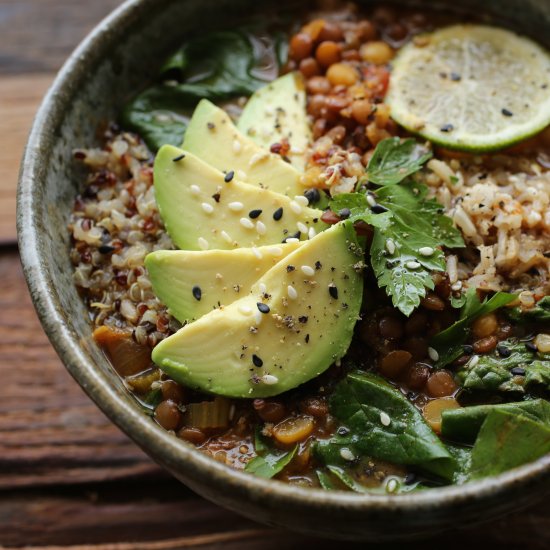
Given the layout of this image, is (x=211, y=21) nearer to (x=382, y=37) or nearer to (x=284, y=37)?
(x=284, y=37)

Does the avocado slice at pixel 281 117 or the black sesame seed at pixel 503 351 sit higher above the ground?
the avocado slice at pixel 281 117

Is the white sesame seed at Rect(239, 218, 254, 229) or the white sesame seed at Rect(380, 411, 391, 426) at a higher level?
the white sesame seed at Rect(239, 218, 254, 229)

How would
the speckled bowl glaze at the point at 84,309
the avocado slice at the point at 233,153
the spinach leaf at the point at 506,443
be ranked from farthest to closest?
the avocado slice at the point at 233,153 < the spinach leaf at the point at 506,443 < the speckled bowl glaze at the point at 84,309

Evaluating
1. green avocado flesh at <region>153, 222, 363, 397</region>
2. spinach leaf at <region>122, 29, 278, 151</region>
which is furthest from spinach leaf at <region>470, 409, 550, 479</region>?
spinach leaf at <region>122, 29, 278, 151</region>

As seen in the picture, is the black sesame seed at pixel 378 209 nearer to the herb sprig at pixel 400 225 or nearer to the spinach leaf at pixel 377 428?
the herb sprig at pixel 400 225

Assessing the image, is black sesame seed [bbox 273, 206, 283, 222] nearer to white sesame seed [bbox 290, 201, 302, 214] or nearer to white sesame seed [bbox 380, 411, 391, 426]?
white sesame seed [bbox 290, 201, 302, 214]

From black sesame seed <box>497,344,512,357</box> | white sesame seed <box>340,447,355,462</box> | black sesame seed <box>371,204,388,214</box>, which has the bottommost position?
white sesame seed <box>340,447,355,462</box>

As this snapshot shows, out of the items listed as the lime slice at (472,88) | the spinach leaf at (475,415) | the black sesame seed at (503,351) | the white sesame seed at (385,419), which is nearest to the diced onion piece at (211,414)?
the white sesame seed at (385,419)

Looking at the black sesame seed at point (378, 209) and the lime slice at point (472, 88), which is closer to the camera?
the black sesame seed at point (378, 209)
